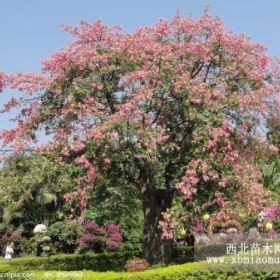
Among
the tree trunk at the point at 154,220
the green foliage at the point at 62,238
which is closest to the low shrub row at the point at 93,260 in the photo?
the tree trunk at the point at 154,220

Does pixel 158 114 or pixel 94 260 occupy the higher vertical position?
pixel 158 114

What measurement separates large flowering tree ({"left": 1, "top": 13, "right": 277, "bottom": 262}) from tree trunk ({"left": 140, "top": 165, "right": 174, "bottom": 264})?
0.03 meters

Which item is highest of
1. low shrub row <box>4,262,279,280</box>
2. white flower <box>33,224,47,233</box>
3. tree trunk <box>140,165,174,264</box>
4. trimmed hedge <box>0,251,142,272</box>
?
white flower <box>33,224,47,233</box>

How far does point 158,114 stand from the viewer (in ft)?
56.8

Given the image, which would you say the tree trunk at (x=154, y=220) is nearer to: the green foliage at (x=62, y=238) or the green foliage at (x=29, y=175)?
the green foliage at (x=29, y=175)

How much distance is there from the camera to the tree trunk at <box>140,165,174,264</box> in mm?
18281

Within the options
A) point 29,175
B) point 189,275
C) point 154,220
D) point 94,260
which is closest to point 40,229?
point 94,260

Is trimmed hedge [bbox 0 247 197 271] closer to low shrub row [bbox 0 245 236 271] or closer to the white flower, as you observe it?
low shrub row [bbox 0 245 236 271]

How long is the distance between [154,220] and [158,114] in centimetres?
350

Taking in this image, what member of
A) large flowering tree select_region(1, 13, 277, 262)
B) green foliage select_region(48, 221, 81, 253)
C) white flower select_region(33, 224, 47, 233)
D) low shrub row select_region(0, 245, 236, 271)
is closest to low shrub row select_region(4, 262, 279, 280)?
large flowering tree select_region(1, 13, 277, 262)

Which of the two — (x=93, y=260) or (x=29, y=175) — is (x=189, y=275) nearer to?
(x=29, y=175)

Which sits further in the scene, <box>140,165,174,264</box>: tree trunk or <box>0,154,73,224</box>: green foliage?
<box>140,165,174,264</box>: tree trunk

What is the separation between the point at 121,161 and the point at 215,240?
443 centimetres

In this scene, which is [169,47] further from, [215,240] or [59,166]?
[215,240]
